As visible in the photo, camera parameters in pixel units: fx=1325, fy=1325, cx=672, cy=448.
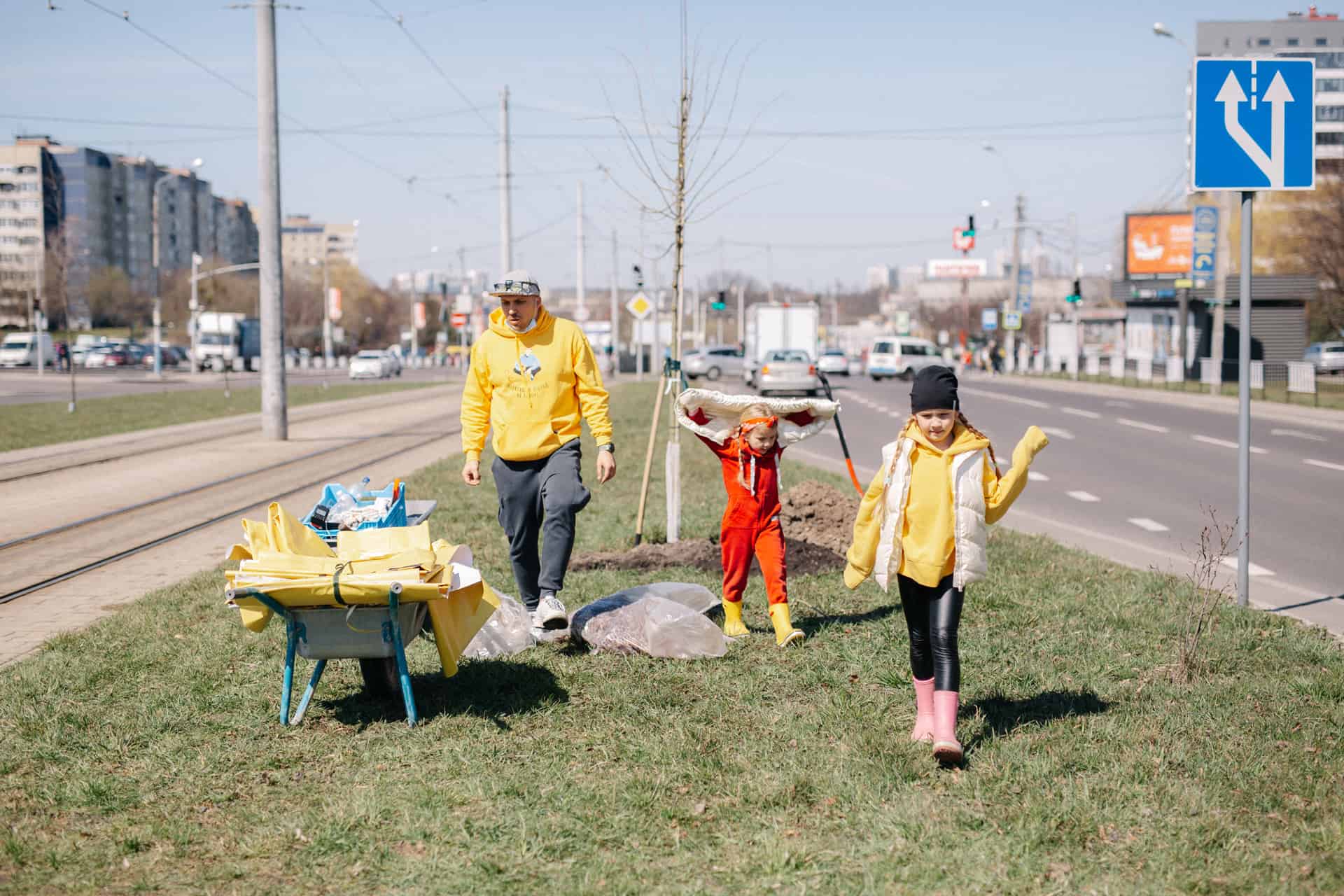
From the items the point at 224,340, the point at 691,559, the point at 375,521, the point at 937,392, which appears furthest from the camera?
the point at 224,340

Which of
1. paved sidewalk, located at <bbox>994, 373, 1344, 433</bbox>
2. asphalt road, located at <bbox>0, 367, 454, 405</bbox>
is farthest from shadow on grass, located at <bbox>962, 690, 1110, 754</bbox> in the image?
asphalt road, located at <bbox>0, 367, 454, 405</bbox>

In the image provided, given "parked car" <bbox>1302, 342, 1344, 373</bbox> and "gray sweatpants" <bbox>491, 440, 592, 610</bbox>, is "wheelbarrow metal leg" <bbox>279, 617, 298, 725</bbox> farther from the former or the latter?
"parked car" <bbox>1302, 342, 1344, 373</bbox>

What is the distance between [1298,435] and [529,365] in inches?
823

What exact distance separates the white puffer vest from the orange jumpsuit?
187 centimetres

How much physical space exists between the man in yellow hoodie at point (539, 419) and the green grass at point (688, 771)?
589mm

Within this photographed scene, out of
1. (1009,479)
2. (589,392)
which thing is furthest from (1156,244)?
(1009,479)

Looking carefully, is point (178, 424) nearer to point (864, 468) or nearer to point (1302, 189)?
point (864, 468)

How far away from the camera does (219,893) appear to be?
3.62 meters

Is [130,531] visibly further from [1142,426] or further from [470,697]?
[1142,426]

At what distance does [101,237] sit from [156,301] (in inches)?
3547

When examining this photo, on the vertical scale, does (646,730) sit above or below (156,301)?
below

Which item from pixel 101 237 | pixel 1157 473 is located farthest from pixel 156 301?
pixel 101 237

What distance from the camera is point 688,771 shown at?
4.59m

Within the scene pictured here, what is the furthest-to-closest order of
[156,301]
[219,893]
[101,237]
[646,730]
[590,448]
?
[101,237] → [156,301] → [590,448] → [646,730] → [219,893]
